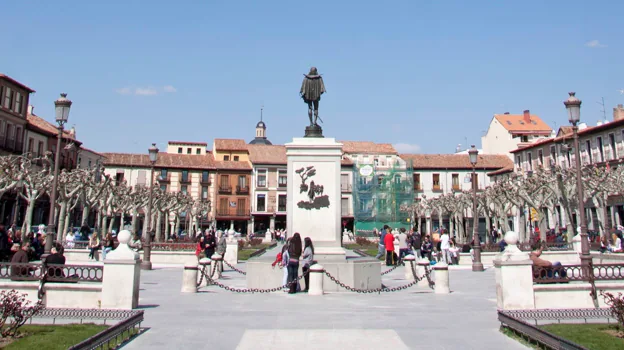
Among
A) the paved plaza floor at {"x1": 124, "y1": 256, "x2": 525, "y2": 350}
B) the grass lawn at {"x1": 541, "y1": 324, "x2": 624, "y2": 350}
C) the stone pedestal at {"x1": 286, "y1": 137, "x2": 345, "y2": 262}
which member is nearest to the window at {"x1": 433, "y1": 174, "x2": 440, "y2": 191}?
the stone pedestal at {"x1": 286, "y1": 137, "x2": 345, "y2": 262}

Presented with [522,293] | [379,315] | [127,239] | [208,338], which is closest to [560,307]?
[522,293]

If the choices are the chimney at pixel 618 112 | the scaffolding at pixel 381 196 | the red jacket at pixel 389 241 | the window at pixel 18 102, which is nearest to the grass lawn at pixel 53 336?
the red jacket at pixel 389 241

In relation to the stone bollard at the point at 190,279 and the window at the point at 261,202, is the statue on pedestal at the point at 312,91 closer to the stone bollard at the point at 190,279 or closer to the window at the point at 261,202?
the stone bollard at the point at 190,279

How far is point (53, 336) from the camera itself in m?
6.93

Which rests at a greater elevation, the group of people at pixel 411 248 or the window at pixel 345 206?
the window at pixel 345 206

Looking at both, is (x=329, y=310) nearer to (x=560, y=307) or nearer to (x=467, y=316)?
(x=467, y=316)

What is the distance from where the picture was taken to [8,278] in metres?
9.74

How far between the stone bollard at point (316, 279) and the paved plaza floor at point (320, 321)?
26cm

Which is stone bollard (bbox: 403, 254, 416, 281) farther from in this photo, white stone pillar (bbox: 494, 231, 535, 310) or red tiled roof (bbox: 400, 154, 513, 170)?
red tiled roof (bbox: 400, 154, 513, 170)

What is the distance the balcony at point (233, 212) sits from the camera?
67.1m

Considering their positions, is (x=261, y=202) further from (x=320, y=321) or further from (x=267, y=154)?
(x=320, y=321)

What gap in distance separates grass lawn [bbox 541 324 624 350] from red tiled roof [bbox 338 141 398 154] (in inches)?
2561

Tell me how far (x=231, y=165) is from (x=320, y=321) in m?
62.0

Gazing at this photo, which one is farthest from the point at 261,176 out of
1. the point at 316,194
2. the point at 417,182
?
the point at 316,194
